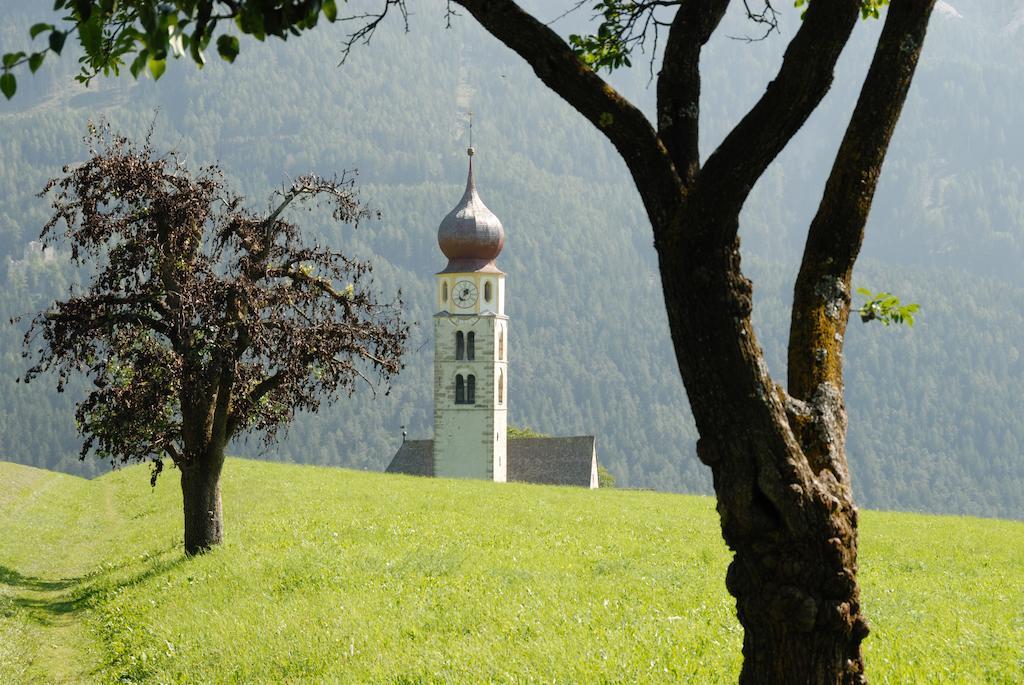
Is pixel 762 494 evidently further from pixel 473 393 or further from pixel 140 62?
pixel 473 393

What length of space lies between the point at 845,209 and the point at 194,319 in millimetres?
14296

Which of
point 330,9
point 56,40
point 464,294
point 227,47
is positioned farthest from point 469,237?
point 56,40

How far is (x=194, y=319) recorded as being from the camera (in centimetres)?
1914

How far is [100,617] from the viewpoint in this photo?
56.2 feet

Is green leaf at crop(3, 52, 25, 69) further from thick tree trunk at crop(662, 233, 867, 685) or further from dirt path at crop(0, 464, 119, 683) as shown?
dirt path at crop(0, 464, 119, 683)

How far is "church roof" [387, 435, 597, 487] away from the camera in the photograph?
275 feet

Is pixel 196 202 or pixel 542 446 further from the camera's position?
pixel 542 446

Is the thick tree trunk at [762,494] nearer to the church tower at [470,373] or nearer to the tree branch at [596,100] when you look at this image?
the tree branch at [596,100]

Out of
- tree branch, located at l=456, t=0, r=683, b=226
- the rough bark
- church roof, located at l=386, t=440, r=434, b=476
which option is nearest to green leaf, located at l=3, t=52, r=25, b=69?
tree branch, located at l=456, t=0, r=683, b=226

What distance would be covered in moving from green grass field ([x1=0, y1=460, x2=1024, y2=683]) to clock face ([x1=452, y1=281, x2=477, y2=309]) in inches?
2370

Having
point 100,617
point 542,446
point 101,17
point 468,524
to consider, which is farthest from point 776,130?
point 542,446

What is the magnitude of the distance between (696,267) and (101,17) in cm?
323

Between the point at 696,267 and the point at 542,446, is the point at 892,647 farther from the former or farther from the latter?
the point at 542,446

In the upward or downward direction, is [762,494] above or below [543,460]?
above
